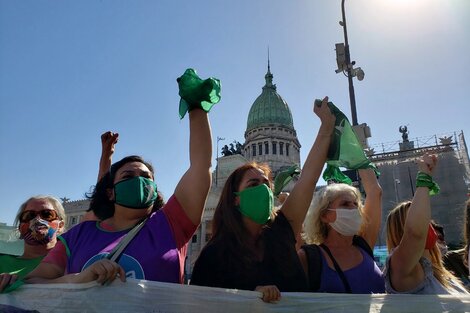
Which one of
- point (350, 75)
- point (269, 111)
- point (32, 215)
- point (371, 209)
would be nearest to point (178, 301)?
point (32, 215)

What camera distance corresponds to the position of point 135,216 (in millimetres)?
2604

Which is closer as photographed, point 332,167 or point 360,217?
point 360,217

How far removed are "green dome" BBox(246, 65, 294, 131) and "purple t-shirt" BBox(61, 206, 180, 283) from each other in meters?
→ 61.3

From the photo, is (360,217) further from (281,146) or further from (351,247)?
(281,146)

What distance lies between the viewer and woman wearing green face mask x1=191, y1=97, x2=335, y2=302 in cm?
243

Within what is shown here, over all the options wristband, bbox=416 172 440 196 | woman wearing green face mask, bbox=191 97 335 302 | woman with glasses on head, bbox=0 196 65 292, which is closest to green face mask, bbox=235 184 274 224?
woman wearing green face mask, bbox=191 97 335 302

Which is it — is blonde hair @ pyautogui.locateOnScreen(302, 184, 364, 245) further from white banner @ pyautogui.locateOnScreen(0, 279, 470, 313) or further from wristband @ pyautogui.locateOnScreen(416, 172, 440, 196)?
white banner @ pyautogui.locateOnScreen(0, 279, 470, 313)

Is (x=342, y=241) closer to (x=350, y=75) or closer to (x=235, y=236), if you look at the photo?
(x=235, y=236)

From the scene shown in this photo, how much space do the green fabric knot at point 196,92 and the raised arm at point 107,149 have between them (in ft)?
5.49

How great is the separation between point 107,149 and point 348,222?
2426mm

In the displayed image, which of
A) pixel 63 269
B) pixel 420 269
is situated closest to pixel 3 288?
pixel 63 269

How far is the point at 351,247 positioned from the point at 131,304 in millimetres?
1845

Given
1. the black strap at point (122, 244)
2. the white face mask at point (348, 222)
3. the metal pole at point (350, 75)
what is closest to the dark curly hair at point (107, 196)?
the black strap at point (122, 244)

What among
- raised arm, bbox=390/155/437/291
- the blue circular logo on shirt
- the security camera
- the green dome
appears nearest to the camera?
the blue circular logo on shirt
